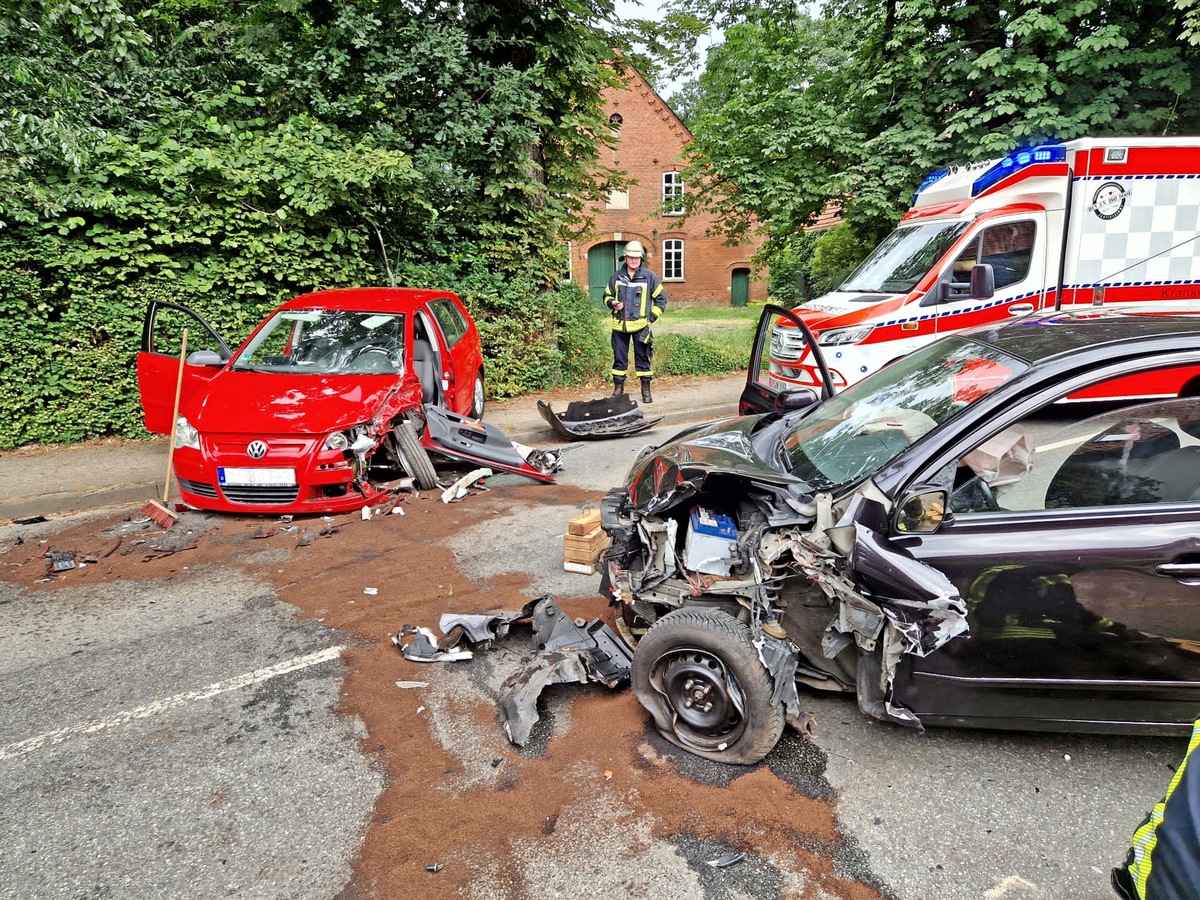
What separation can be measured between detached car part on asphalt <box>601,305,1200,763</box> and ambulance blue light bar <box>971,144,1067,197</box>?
17.1 feet

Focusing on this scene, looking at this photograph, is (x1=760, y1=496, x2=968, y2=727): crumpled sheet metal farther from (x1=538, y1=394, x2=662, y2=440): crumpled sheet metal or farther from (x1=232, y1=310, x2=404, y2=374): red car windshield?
(x1=538, y1=394, x2=662, y2=440): crumpled sheet metal

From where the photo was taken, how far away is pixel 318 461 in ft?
18.9

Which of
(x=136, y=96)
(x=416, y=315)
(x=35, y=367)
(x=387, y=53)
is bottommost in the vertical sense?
(x=35, y=367)

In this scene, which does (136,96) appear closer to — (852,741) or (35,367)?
(35,367)

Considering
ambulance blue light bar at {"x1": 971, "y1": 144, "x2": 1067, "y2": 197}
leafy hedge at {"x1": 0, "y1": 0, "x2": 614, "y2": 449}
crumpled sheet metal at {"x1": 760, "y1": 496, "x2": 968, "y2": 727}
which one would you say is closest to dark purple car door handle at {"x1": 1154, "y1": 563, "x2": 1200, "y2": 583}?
crumpled sheet metal at {"x1": 760, "y1": 496, "x2": 968, "y2": 727}

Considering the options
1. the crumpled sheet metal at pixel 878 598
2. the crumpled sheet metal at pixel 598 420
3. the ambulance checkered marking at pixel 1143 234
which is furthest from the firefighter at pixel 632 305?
the crumpled sheet metal at pixel 878 598

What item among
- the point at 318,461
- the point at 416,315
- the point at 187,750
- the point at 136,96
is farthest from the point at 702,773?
the point at 136,96

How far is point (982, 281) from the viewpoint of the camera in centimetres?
737

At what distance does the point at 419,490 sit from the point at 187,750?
11.9 feet

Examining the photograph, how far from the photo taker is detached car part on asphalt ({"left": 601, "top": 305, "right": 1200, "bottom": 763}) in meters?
2.54

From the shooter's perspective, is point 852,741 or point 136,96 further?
point 136,96

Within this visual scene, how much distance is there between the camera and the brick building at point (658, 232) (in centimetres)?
3000

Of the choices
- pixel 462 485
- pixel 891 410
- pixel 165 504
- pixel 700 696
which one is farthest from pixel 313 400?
pixel 891 410

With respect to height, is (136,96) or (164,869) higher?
(136,96)
